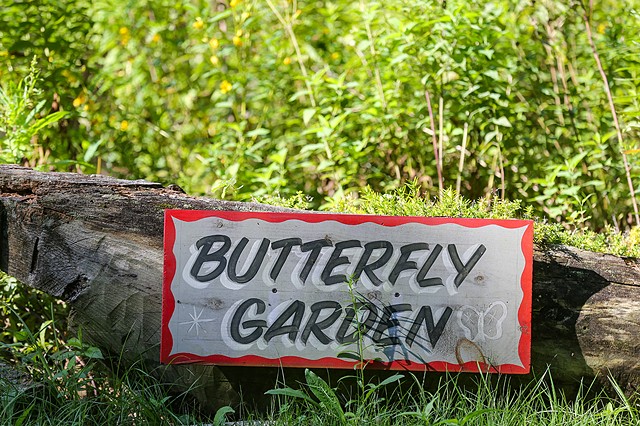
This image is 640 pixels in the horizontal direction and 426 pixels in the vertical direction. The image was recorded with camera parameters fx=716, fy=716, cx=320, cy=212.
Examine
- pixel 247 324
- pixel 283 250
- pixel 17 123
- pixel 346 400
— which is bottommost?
pixel 346 400

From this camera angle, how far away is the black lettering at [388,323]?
2.30 metres

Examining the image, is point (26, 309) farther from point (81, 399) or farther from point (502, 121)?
point (502, 121)

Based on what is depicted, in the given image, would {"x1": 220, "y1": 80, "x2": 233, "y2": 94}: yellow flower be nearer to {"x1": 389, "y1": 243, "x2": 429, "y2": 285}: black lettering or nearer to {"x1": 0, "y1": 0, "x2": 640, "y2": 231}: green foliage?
{"x1": 0, "y1": 0, "x2": 640, "y2": 231}: green foliage

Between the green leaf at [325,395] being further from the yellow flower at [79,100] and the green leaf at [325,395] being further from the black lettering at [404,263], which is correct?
the yellow flower at [79,100]

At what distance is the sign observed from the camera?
2287mm

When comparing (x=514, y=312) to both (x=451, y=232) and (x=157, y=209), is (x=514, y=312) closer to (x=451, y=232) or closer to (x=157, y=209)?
(x=451, y=232)

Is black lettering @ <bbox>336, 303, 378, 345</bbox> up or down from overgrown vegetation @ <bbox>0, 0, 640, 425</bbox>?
down

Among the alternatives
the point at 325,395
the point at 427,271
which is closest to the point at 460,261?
the point at 427,271

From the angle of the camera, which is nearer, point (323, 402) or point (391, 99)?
point (323, 402)

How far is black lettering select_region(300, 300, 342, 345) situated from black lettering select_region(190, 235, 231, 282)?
0.33 m

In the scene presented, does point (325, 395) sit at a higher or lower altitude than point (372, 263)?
lower

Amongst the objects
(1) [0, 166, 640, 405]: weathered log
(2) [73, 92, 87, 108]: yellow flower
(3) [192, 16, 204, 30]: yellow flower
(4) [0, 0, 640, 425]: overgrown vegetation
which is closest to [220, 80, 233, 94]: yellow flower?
(4) [0, 0, 640, 425]: overgrown vegetation

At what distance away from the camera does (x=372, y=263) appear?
230cm

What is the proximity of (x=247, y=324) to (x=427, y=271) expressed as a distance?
0.60m
